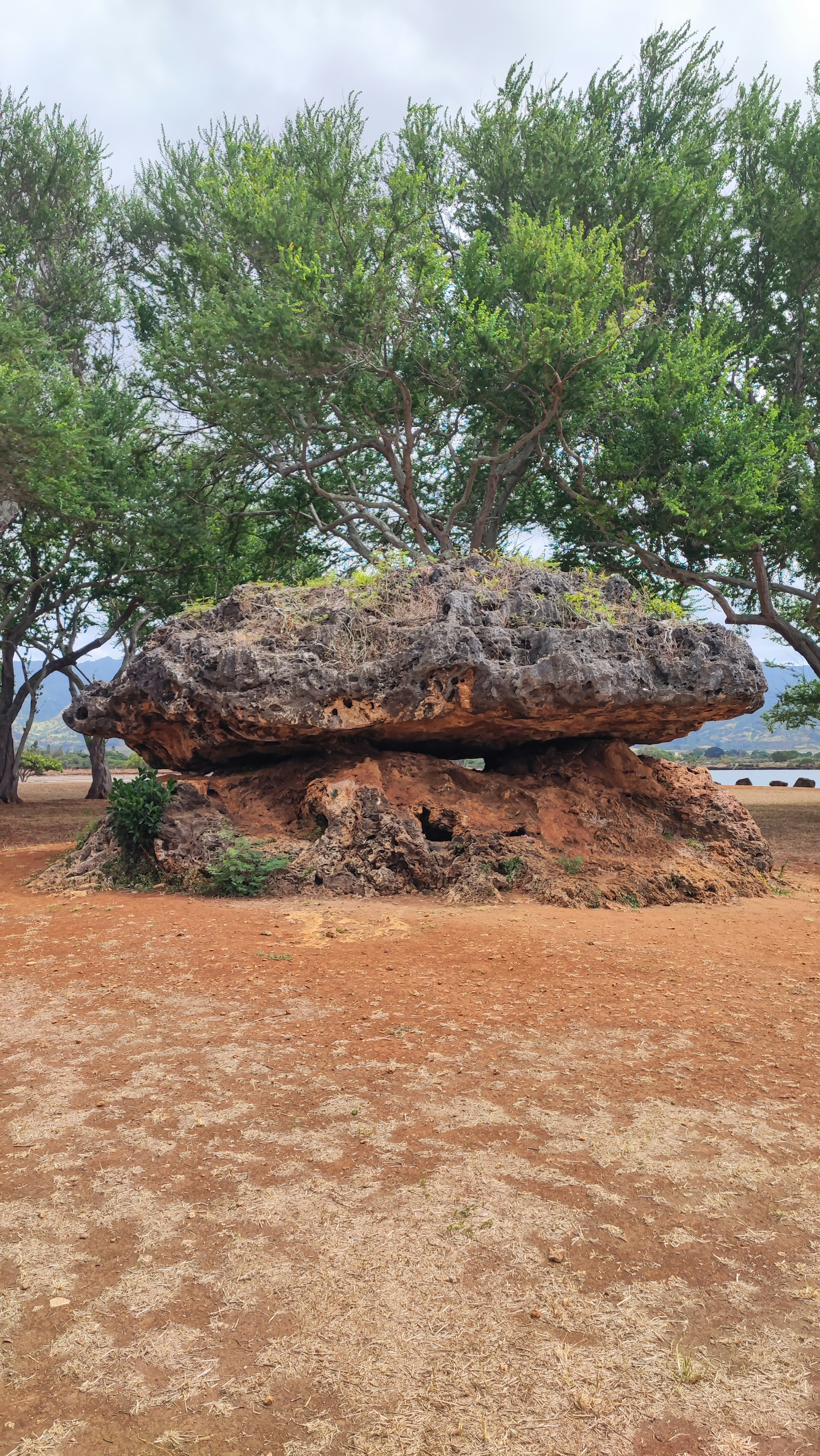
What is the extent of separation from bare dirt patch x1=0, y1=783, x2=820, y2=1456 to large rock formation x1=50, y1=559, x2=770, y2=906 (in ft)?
9.70

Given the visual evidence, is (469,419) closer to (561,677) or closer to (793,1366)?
(561,677)

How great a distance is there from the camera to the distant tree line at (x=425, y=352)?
46.6 feet

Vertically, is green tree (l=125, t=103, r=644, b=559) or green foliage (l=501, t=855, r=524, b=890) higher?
green tree (l=125, t=103, r=644, b=559)

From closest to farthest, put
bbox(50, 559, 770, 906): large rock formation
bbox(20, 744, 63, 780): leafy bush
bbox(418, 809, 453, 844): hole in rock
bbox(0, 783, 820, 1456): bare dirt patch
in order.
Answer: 1. bbox(0, 783, 820, 1456): bare dirt patch
2. bbox(50, 559, 770, 906): large rock formation
3. bbox(418, 809, 453, 844): hole in rock
4. bbox(20, 744, 63, 780): leafy bush

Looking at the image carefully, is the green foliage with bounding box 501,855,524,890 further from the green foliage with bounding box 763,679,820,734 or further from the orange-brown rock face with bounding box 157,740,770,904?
the green foliage with bounding box 763,679,820,734

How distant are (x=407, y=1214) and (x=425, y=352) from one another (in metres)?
14.8

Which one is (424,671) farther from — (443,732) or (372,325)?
(372,325)

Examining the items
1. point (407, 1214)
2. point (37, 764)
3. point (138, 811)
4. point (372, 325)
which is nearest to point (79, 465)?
point (372, 325)

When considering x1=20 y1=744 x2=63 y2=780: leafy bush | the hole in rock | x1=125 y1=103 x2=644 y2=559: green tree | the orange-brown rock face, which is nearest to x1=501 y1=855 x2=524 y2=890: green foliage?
the orange-brown rock face

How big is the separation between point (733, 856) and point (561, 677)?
3102 mm

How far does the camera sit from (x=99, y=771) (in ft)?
74.8

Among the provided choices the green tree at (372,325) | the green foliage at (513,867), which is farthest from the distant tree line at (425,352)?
the green foliage at (513,867)

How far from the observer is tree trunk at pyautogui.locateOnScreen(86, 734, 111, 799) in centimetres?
2256

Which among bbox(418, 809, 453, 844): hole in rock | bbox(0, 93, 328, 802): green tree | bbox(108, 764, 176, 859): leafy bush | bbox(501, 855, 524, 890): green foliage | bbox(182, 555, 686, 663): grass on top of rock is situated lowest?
bbox(501, 855, 524, 890): green foliage
